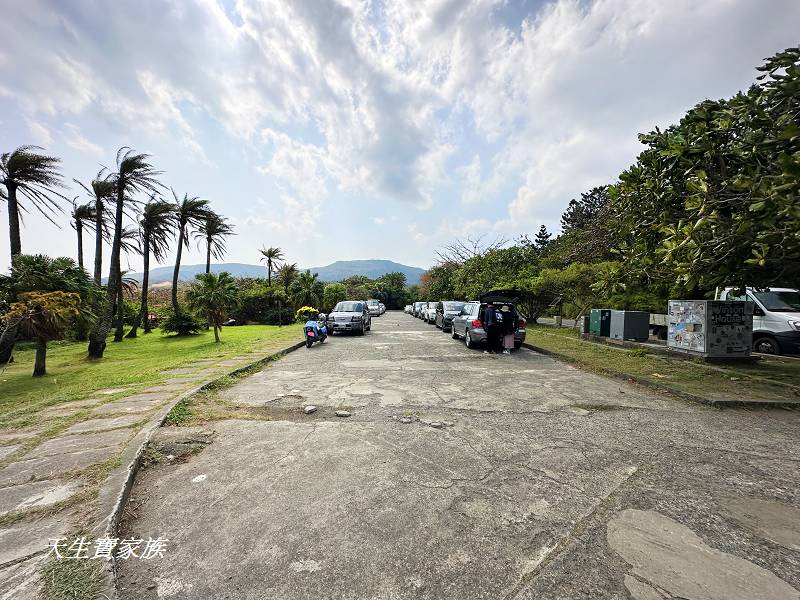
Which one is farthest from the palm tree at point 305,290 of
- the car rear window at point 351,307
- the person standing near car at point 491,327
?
the person standing near car at point 491,327

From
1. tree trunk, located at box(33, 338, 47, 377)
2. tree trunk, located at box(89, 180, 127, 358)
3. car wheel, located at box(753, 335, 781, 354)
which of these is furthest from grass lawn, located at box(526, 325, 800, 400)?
tree trunk, located at box(89, 180, 127, 358)

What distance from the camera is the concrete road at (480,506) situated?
6.66ft

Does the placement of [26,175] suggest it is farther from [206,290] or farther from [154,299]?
[154,299]

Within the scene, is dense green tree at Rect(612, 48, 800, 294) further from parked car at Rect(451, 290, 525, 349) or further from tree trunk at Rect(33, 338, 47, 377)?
tree trunk at Rect(33, 338, 47, 377)

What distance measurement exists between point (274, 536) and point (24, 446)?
361cm

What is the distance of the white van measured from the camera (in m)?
10.0

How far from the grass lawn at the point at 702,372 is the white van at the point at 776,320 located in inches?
32.7

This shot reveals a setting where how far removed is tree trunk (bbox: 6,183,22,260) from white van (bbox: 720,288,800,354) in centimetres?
2441

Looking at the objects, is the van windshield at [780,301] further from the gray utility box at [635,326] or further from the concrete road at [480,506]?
the concrete road at [480,506]

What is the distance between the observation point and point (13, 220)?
13234mm

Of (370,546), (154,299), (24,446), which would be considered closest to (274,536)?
(370,546)

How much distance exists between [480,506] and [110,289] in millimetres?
19371

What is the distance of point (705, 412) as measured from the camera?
5312 millimetres

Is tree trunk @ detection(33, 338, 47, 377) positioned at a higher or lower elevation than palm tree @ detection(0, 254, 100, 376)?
lower
